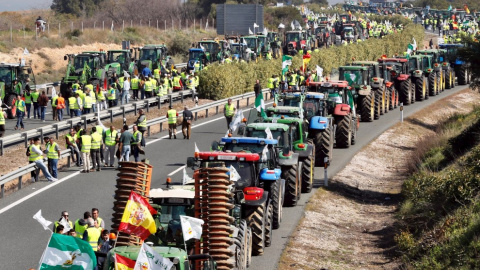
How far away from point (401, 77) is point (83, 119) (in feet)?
56.0

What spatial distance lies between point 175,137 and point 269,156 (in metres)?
13.6

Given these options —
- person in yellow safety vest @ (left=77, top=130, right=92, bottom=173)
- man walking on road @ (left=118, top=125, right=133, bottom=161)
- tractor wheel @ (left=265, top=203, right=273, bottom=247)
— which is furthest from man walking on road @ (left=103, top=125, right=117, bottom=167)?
tractor wheel @ (left=265, top=203, right=273, bottom=247)

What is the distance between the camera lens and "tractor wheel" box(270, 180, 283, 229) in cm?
2134

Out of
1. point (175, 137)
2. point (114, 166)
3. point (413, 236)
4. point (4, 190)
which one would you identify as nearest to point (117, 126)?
point (175, 137)

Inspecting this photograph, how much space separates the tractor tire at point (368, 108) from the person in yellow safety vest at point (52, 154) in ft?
52.9

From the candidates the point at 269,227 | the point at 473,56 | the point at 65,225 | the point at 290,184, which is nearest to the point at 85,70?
the point at 473,56

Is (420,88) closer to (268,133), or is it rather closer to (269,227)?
(268,133)

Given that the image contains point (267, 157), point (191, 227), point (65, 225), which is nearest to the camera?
point (191, 227)

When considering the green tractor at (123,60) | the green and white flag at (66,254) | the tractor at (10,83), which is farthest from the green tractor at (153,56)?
the green and white flag at (66,254)

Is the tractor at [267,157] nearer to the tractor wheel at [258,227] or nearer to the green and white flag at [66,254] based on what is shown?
the tractor wheel at [258,227]

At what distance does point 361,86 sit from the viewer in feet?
128

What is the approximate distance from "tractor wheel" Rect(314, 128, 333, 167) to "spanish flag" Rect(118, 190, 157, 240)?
50.2ft

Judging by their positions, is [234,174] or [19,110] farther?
[19,110]

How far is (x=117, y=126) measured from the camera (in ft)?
123
